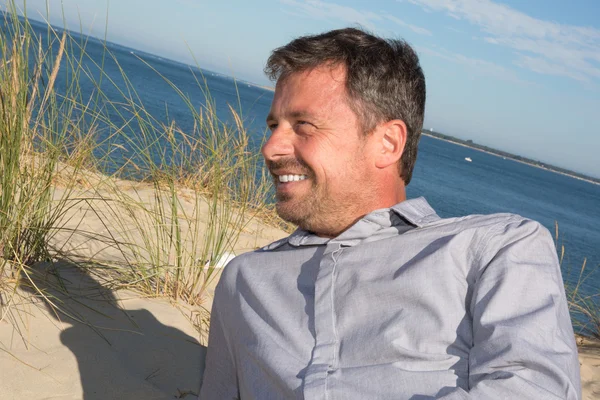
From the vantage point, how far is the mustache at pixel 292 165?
1.58 meters

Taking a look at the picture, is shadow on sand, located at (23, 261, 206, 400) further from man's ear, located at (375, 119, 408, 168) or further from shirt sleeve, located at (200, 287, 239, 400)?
man's ear, located at (375, 119, 408, 168)

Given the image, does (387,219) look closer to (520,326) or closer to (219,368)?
(520,326)

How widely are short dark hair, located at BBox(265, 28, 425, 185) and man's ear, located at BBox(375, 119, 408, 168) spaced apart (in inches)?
0.7

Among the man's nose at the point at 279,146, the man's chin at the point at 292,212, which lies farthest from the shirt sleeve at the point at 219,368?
the man's nose at the point at 279,146

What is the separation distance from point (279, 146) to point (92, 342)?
121cm

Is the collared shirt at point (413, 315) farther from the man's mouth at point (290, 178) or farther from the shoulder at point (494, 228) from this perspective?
the man's mouth at point (290, 178)

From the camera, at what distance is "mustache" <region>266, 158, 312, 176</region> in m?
1.58

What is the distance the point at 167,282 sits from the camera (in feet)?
9.68

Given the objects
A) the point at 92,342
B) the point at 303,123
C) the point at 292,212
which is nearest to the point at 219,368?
the point at 292,212

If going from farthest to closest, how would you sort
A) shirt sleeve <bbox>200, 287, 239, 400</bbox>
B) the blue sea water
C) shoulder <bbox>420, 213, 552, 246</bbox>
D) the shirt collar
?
1. the blue sea water
2. shirt sleeve <bbox>200, 287, 239, 400</bbox>
3. the shirt collar
4. shoulder <bbox>420, 213, 552, 246</bbox>

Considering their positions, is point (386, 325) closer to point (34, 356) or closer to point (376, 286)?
point (376, 286)

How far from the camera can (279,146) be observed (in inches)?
63.6

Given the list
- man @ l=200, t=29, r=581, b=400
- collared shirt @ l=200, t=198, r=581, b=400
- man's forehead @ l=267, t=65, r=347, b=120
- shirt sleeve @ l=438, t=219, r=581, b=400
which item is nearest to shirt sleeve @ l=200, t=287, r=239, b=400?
man @ l=200, t=29, r=581, b=400

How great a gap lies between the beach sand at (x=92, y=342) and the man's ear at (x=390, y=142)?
3.74ft
